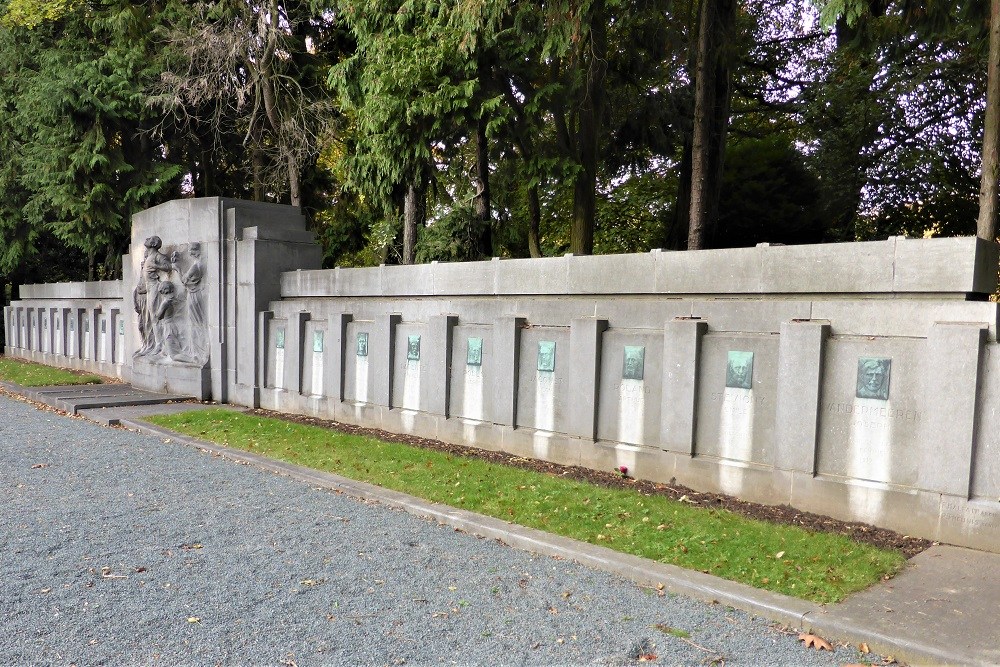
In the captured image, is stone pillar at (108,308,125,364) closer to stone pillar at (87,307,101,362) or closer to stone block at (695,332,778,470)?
stone pillar at (87,307,101,362)

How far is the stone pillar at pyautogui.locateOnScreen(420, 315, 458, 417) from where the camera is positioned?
10.2 metres

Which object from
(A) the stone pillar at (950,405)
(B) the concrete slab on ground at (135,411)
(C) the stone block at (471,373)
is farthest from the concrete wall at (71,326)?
(A) the stone pillar at (950,405)

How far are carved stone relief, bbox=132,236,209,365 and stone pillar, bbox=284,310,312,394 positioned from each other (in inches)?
97.3

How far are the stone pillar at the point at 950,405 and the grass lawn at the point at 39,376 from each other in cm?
1708

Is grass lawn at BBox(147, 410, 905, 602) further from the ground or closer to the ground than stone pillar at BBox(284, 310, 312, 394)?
closer to the ground

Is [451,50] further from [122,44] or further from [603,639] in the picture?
[122,44]

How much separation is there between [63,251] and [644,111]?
25.6 meters

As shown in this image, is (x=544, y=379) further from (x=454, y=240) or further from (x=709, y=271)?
(x=454, y=240)

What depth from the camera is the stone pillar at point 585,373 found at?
8.41m

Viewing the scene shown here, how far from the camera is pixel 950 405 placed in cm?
592

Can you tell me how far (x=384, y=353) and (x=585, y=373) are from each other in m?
3.80

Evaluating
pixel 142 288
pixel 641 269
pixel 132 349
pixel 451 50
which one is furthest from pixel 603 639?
pixel 132 349

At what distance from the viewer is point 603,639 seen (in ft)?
13.9

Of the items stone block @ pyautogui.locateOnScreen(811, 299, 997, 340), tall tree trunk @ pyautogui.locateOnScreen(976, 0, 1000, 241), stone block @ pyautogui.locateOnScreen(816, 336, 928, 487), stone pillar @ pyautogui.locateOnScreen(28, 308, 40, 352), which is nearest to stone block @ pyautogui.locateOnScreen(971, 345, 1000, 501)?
stone block @ pyautogui.locateOnScreen(811, 299, 997, 340)
